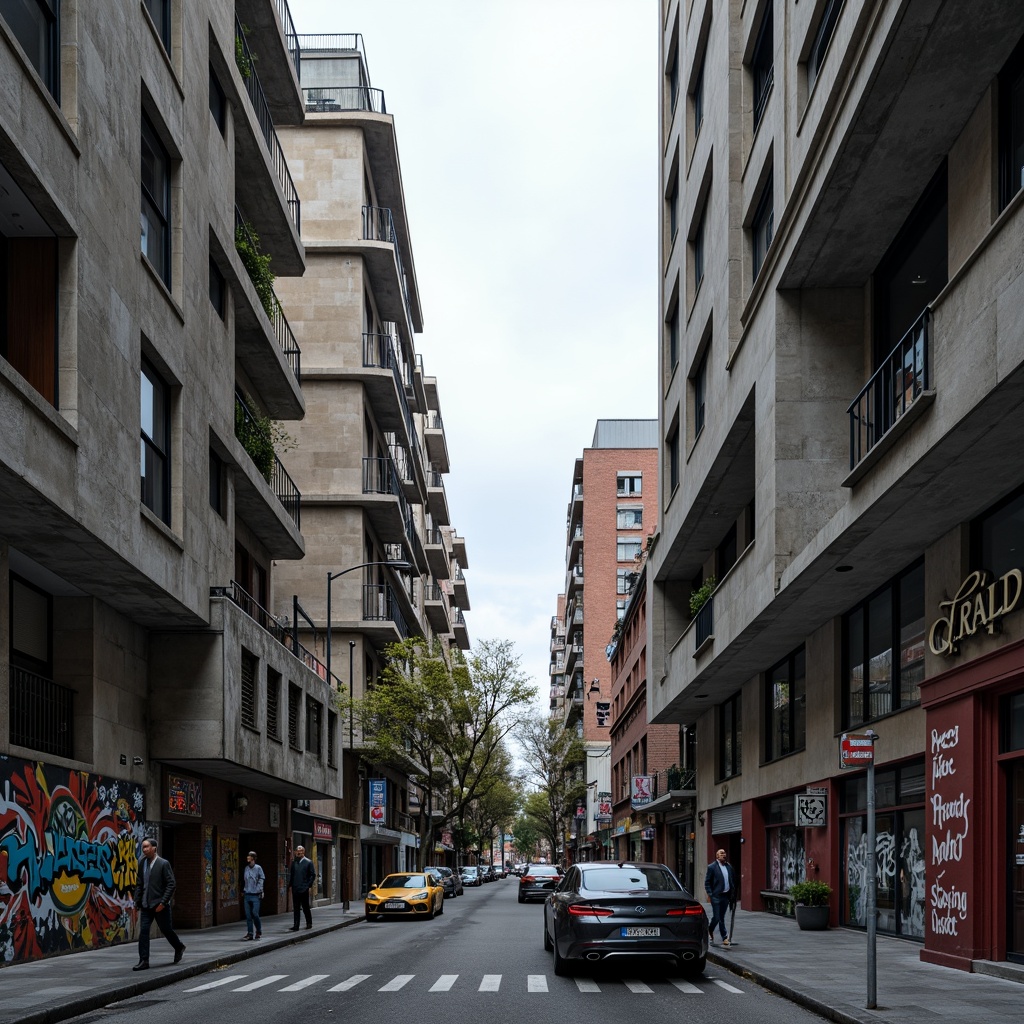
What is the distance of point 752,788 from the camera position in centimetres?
3083


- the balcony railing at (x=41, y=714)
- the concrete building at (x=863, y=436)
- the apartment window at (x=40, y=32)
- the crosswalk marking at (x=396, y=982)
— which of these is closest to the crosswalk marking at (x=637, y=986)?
the crosswalk marking at (x=396, y=982)

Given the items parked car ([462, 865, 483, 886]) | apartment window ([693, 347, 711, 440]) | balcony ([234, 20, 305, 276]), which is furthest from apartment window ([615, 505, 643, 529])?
apartment window ([693, 347, 711, 440])

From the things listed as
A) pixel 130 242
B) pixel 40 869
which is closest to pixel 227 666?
pixel 40 869

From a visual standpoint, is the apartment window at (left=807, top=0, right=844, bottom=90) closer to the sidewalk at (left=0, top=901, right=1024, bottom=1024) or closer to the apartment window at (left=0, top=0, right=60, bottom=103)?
the apartment window at (left=0, top=0, right=60, bottom=103)

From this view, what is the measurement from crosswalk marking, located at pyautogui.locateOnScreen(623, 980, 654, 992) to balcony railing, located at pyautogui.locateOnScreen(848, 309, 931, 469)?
7.03m

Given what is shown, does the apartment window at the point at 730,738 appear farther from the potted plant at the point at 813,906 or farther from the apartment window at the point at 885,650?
the apartment window at the point at 885,650

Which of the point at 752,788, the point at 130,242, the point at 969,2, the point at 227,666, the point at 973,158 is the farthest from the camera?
the point at 752,788

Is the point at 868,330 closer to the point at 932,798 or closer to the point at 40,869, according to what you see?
the point at 932,798

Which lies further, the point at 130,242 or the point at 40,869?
the point at 130,242

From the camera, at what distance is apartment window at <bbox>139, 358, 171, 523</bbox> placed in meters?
21.4

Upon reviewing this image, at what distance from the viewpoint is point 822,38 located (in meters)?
19.3

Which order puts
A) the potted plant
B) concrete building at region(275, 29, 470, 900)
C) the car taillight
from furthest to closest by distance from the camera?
concrete building at region(275, 29, 470, 900), the potted plant, the car taillight

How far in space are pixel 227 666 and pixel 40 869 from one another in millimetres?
7021

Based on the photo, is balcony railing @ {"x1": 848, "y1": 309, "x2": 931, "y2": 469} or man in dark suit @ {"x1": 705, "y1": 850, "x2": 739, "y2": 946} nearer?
balcony railing @ {"x1": 848, "y1": 309, "x2": 931, "y2": 469}
